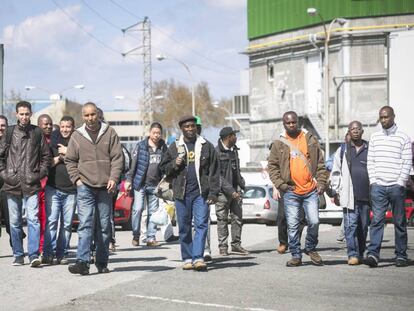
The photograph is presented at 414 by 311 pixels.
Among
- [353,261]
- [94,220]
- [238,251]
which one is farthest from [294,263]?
[94,220]

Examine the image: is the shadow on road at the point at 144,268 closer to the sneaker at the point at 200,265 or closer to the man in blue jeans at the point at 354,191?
the sneaker at the point at 200,265

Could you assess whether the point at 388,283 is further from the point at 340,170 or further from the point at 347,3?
the point at 347,3

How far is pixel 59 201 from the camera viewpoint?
12.8 meters

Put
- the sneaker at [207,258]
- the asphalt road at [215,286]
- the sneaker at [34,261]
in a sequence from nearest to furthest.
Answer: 1. the asphalt road at [215,286]
2. the sneaker at [34,261]
3. the sneaker at [207,258]

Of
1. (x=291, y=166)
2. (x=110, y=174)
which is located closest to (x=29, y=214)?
(x=110, y=174)

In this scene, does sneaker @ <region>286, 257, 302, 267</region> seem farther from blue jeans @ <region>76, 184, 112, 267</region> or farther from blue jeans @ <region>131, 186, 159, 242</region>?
blue jeans @ <region>131, 186, 159, 242</region>

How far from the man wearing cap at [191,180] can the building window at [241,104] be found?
73.7 metres

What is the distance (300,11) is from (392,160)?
51.1 meters

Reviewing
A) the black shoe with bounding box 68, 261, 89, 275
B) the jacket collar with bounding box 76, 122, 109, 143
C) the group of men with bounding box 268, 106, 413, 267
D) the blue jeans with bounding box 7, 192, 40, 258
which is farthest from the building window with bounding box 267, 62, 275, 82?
the black shoe with bounding box 68, 261, 89, 275

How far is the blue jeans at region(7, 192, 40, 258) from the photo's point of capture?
40.8ft

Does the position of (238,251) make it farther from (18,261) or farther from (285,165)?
(18,261)

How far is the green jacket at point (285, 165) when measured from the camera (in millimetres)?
12539

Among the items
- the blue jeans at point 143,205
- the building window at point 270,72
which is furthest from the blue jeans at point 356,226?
the building window at point 270,72

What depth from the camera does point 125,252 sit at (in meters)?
14.9
